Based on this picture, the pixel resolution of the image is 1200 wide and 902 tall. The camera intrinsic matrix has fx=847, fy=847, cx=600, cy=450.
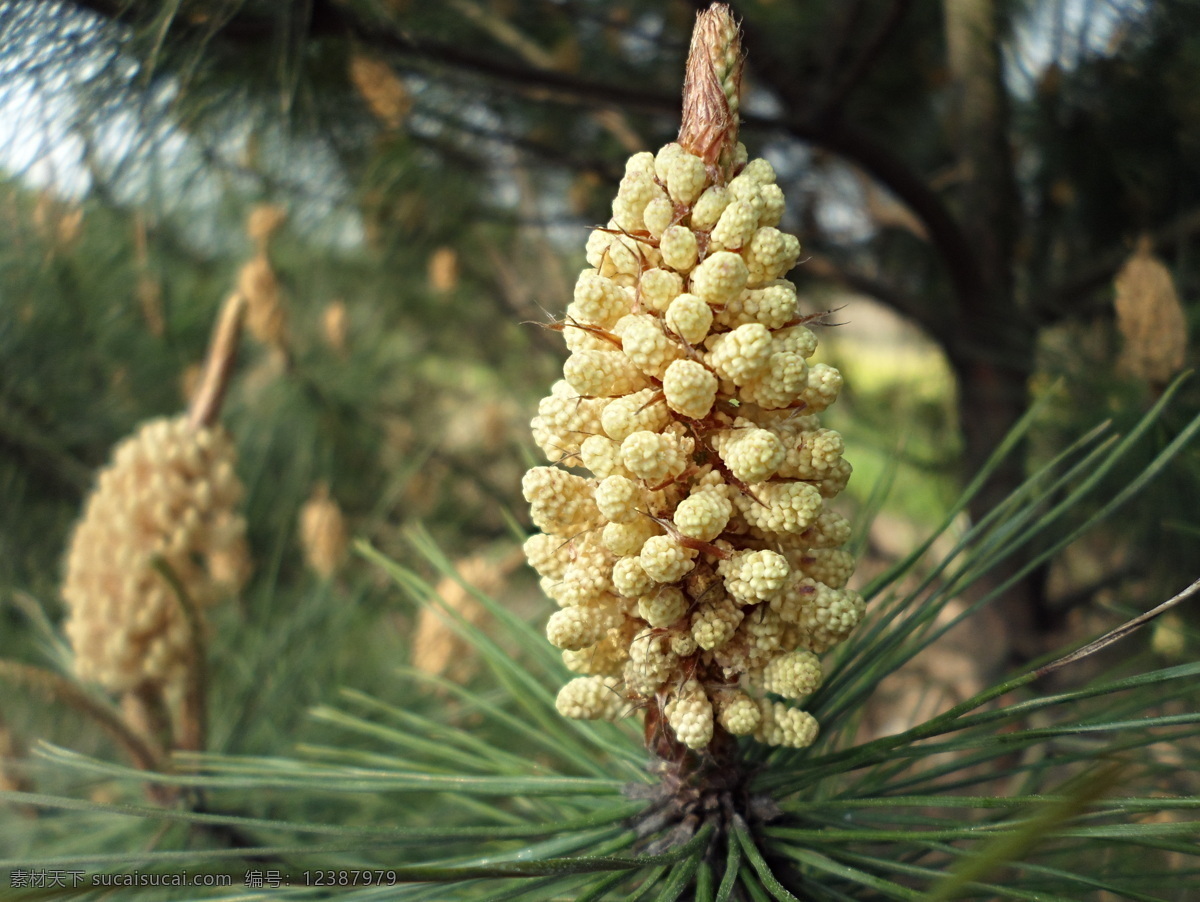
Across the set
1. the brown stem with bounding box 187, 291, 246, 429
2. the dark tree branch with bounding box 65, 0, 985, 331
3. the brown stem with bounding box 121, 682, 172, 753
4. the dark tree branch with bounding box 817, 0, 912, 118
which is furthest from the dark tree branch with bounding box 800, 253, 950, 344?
the brown stem with bounding box 121, 682, 172, 753

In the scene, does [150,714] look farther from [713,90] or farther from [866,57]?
[866,57]

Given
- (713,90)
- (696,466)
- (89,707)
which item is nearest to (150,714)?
(89,707)

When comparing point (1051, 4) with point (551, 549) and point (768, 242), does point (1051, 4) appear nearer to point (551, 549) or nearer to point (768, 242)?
point (768, 242)

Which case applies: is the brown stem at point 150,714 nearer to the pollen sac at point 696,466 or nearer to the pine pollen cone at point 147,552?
the pine pollen cone at point 147,552

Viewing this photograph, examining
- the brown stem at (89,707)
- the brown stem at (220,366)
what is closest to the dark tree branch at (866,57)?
the brown stem at (220,366)

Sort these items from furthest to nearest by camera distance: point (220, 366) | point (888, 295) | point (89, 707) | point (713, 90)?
point (888, 295), point (220, 366), point (89, 707), point (713, 90)

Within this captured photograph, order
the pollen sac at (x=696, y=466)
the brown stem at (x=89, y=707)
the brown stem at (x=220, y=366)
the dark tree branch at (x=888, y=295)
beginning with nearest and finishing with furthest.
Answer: the pollen sac at (x=696, y=466) → the brown stem at (x=89, y=707) → the brown stem at (x=220, y=366) → the dark tree branch at (x=888, y=295)
